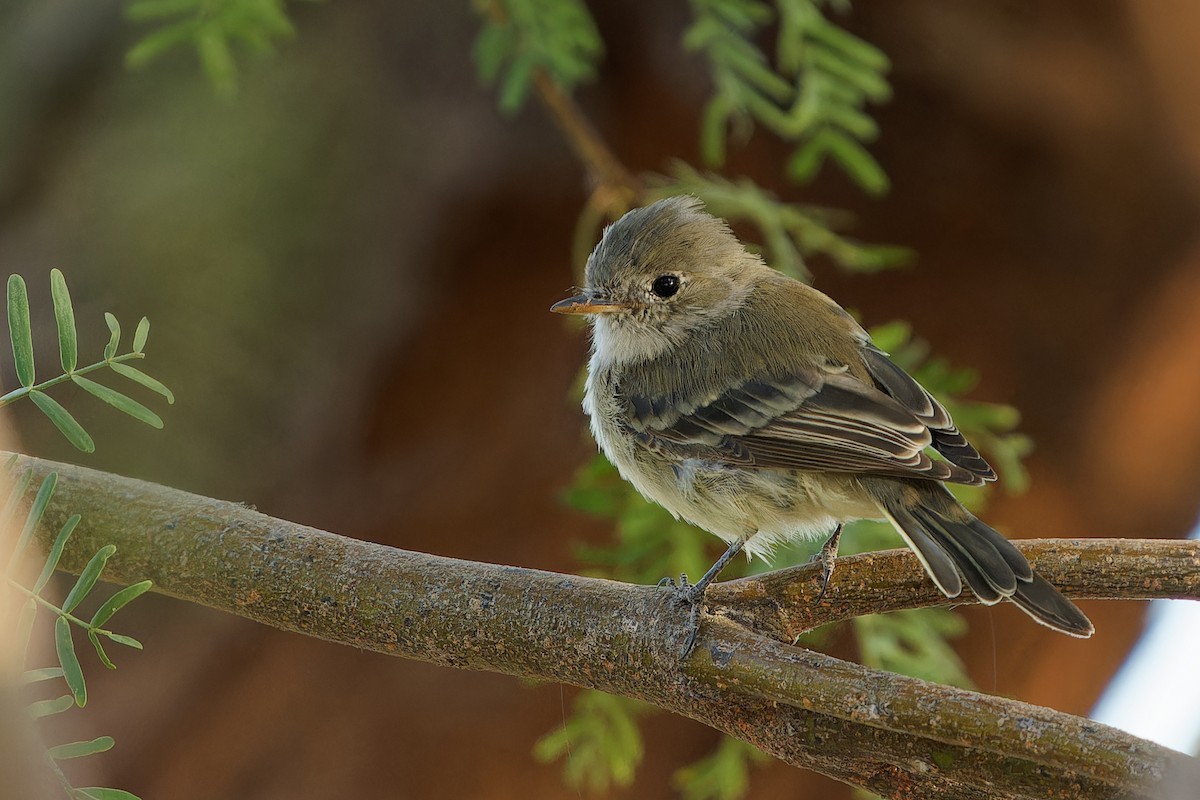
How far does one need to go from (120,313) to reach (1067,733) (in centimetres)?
218

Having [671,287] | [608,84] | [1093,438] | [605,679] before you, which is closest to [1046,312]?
[1093,438]

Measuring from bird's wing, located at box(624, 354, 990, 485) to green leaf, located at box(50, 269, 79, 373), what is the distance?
954 mm

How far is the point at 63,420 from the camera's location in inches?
45.6

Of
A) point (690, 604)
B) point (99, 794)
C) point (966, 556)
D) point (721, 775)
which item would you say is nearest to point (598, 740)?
point (721, 775)

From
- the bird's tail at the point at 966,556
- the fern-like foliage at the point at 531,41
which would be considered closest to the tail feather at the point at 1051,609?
the bird's tail at the point at 966,556

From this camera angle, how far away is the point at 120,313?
2.56 m

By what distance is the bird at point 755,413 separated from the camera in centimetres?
160

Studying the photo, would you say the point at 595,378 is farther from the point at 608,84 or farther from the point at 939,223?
the point at 939,223

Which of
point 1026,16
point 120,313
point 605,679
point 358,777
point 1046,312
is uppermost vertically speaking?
point 1026,16

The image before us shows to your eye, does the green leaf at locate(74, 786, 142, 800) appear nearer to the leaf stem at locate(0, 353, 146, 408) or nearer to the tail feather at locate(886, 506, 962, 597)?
the leaf stem at locate(0, 353, 146, 408)

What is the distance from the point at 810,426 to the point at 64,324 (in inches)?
42.0

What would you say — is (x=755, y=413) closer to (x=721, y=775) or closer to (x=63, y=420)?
(x=721, y=775)

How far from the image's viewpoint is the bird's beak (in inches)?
75.5

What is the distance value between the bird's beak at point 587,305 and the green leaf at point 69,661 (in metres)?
0.97
